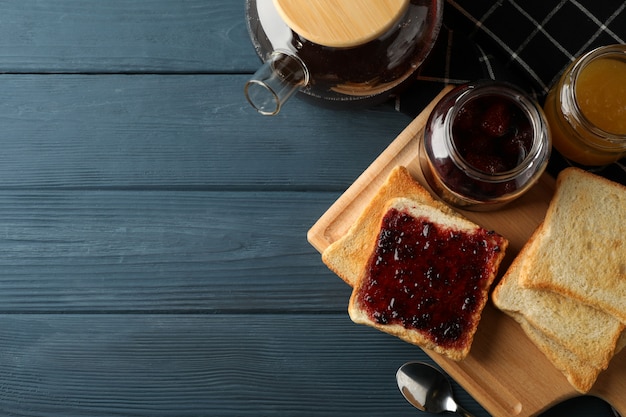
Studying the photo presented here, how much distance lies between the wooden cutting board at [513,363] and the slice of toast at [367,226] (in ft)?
0.14

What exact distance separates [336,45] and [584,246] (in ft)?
1.87

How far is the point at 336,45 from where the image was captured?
966mm

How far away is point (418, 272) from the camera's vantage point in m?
1.13

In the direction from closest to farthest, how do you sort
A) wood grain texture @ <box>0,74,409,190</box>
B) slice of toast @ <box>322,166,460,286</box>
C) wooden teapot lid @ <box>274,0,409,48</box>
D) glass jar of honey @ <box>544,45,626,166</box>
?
wooden teapot lid @ <box>274,0,409,48</box>
glass jar of honey @ <box>544,45,626,166</box>
slice of toast @ <box>322,166,460,286</box>
wood grain texture @ <box>0,74,409,190</box>

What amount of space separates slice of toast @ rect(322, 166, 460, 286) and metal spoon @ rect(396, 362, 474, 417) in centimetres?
23

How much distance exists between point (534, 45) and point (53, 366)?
1.13 metres

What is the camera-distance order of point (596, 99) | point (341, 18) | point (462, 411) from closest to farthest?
point (341, 18)
point (596, 99)
point (462, 411)

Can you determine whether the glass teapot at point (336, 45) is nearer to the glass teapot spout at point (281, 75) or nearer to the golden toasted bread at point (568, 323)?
the glass teapot spout at point (281, 75)

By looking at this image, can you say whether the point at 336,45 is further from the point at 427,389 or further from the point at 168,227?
the point at 427,389

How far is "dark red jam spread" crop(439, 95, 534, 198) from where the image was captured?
1042mm

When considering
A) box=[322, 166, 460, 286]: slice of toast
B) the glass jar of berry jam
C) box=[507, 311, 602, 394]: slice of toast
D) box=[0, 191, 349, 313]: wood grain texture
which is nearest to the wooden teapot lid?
the glass jar of berry jam

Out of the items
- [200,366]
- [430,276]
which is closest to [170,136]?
[200,366]

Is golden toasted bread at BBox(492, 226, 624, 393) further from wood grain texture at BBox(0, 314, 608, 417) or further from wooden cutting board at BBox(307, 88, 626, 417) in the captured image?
wood grain texture at BBox(0, 314, 608, 417)

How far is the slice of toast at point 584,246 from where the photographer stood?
3.67ft
